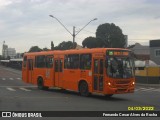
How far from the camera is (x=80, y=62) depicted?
23859 millimetres

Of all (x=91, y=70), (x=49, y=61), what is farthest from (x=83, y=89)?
(x=49, y=61)

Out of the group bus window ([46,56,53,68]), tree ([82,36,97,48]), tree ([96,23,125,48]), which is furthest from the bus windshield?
tree ([96,23,125,48])

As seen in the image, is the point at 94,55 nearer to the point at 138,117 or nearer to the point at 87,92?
the point at 87,92

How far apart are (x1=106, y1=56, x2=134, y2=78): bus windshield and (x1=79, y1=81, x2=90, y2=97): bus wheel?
2.22m

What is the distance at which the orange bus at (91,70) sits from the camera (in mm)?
21422

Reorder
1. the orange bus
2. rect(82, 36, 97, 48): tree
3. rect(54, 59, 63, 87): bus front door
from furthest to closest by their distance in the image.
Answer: rect(82, 36, 97, 48): tree
rect(54, 59, 63, 87): bus front door
the orange bus

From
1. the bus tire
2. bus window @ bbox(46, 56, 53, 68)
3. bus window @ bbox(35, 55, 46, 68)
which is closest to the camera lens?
bus window @ bbox(46, 56, 53, 68)

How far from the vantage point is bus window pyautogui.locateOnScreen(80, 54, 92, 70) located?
22891mm

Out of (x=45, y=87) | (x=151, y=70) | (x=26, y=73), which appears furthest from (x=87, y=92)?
(x=151, y=70)

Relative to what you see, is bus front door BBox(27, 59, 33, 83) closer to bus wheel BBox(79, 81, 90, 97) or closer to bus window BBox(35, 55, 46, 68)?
bus window BBox(35, 55, 46, 68)

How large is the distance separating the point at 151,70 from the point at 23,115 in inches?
1295

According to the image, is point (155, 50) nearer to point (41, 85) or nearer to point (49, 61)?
point (41, 85)

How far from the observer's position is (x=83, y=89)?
23.4 metres

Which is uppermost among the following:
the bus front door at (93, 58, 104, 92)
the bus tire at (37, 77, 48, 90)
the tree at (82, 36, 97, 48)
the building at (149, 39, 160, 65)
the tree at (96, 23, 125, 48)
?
the tree at (96, 23, 125, 48)
